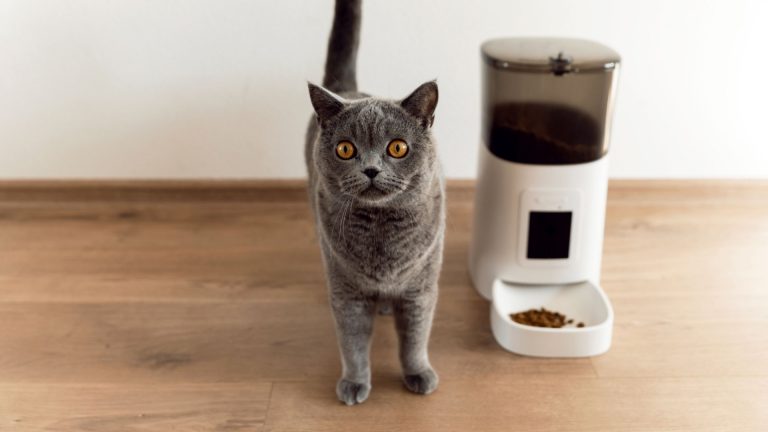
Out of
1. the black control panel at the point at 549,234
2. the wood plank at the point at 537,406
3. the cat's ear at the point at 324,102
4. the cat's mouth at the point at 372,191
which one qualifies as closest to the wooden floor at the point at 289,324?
the wood plank at the point at 537,406

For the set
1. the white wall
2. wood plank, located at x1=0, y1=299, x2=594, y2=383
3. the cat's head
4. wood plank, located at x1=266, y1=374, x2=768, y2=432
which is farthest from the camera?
the white wall

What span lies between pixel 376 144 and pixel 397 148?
0.11 feet

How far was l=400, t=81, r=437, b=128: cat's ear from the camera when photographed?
945 mm

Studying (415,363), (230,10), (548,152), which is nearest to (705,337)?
(548,152)

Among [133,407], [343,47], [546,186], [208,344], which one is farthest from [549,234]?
[133,407]

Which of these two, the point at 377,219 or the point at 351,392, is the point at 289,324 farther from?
the point at 377,219

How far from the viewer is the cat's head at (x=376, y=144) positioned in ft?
3.10

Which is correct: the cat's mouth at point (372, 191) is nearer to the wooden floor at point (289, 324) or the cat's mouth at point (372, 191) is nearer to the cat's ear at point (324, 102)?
the cat's ear at point (324, 102)

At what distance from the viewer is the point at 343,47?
135 cm

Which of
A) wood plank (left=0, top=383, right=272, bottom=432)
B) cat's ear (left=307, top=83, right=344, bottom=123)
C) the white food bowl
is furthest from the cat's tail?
wood plank (left=0, top=383, right=272, bottom=432)

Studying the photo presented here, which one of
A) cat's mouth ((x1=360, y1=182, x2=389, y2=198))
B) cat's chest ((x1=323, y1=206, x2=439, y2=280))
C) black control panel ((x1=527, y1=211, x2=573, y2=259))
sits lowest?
black control panel ((x1=527, y1=211, x2=573, y2=259))

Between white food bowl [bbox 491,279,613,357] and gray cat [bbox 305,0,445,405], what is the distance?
0.18 meters

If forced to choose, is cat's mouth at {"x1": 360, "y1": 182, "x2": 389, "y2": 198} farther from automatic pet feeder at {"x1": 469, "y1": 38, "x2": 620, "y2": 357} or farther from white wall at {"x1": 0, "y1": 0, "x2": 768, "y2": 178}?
white wall at {"x1": 0, "y1": 0, "x2": 768, "y2": 178}

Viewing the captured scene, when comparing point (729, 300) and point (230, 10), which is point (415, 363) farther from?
point (230, 10)
